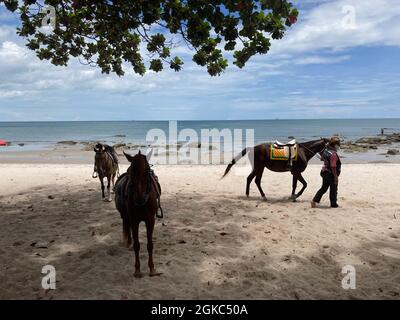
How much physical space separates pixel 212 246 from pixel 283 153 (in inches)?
222

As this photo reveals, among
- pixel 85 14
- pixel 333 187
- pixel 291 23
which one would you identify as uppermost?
pixel 85 14

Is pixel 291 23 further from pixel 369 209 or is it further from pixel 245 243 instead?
pixel 369 209

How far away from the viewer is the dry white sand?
586 centimetres

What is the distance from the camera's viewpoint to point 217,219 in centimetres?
986

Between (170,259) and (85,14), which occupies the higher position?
(85,14)

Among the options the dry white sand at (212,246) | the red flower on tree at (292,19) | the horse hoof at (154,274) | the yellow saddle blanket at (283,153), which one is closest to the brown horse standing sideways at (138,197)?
the horse hoof at (154,274)

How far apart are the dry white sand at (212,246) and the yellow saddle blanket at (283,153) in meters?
1.51

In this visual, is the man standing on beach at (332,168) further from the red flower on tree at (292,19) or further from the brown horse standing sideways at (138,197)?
the brown horse standing sideways at (138,197)

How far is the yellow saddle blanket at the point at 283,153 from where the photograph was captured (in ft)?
40.1

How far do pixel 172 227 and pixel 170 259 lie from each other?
214 centimetres

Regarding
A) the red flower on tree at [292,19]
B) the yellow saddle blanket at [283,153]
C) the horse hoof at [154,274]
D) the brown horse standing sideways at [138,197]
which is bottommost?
the horse hoof at [154,274]

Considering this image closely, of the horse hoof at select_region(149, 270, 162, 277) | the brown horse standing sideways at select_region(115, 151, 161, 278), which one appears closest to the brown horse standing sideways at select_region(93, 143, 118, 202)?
the brown horse standing sideways at select_region(115, 151, 161, 278)

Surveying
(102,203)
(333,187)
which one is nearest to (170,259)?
(102,203)

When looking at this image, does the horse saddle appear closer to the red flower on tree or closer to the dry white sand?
the dry white sand
